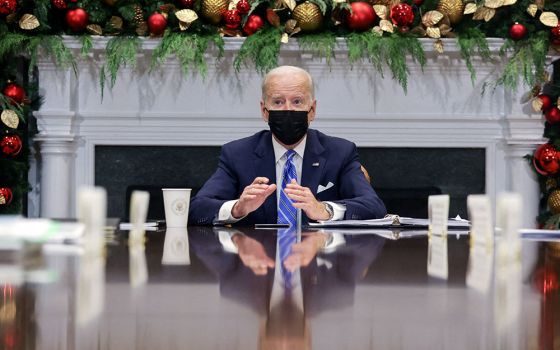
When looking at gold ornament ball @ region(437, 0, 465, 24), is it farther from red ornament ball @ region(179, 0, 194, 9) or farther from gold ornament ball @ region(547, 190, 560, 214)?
red ornament ball @ region(179, 0, 194, 9)

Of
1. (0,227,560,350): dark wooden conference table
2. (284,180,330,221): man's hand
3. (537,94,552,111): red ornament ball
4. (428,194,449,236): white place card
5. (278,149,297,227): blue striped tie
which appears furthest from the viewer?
(537,94,552,111): red ornament ball

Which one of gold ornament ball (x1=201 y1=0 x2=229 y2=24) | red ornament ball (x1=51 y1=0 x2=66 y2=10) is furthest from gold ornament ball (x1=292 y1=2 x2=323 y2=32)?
red ornament ball (x1=51 y1=0 x2=66 y2=10)

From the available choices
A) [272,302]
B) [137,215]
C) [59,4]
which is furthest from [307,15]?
[272,302]

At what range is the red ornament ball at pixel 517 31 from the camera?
12.5ft

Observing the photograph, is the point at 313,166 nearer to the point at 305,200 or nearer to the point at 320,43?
the point at 305,200

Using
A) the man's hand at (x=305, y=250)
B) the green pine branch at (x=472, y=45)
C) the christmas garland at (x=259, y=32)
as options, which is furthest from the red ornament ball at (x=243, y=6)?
the man's hand at (x=305, y=250)

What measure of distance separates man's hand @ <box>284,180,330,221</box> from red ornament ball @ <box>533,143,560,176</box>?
2.13m

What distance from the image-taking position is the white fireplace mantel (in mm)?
4008

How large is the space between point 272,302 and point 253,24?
319 centimetres

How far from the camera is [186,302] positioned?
2.44 ft

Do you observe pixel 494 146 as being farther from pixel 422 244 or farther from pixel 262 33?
pixel 422 244

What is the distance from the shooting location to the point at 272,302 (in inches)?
28.9

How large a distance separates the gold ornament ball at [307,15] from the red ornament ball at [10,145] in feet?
4.61

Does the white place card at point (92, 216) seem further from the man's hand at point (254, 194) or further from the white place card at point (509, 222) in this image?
the man's hand at point (254, 194)
